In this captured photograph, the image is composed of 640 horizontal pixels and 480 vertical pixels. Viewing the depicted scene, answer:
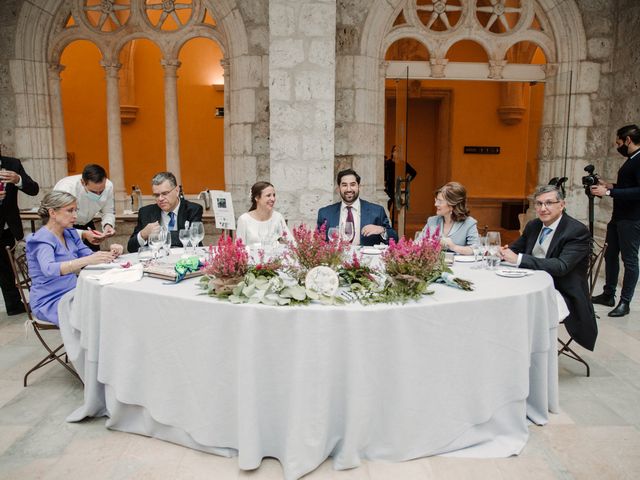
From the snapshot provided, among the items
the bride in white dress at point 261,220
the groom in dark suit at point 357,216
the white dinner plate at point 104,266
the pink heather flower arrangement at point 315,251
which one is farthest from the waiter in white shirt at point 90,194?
the pink heather flower arrangement at point 315,251

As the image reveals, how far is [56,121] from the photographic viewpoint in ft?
20.8

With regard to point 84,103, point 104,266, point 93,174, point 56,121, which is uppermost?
point 84,103

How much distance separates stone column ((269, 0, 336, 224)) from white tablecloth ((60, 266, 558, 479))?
256 cm

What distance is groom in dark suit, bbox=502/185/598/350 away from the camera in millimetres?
2988

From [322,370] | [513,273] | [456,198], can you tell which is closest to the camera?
[322,370]

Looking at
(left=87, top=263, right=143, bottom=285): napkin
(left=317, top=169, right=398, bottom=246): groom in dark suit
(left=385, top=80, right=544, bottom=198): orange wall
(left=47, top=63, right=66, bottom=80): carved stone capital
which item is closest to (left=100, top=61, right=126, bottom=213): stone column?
(left=47, top=63, right=66, bottom=80): carved stone capital

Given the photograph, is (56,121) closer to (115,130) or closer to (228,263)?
(115,130)

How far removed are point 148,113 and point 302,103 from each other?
513 centimetres

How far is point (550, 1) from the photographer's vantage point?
238 inches

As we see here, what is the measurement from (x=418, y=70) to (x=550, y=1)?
1592 millimetres

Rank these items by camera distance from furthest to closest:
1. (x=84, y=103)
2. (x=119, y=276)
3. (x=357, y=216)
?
(x=84, y=103), (x=357, y=216), (x=119, y=276)

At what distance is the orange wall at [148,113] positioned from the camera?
905 centimetres

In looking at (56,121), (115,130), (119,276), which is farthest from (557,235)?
(56,121)

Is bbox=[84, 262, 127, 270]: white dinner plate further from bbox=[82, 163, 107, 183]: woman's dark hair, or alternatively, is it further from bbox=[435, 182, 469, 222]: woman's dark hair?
bbox=[435, 182, 469, 222]: woman's dark hair
